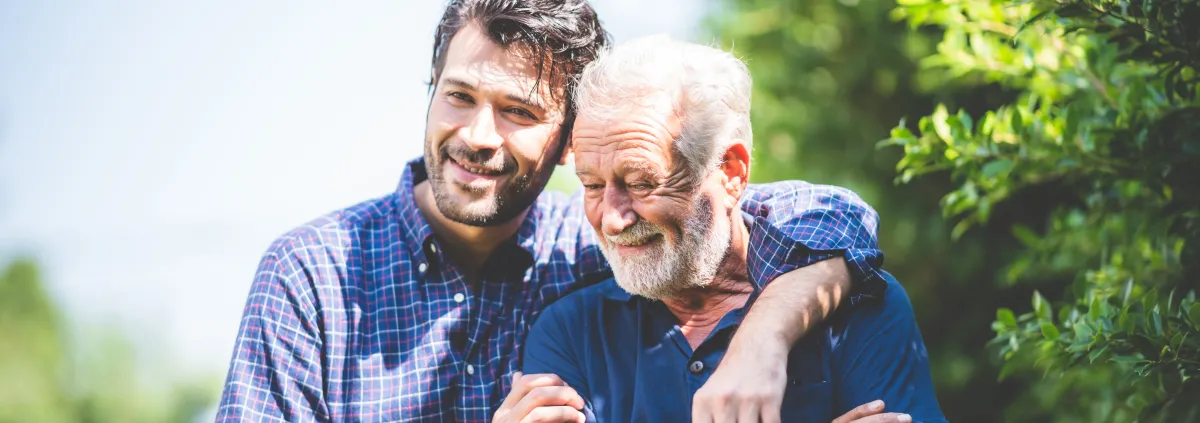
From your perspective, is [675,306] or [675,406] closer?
[675,406]

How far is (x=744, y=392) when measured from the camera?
1.99 meters

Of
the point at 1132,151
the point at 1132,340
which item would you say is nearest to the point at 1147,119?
the point at 1132,151

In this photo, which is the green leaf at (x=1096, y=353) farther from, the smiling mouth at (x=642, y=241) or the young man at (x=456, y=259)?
the smiling mouth at (x=642, y=241)

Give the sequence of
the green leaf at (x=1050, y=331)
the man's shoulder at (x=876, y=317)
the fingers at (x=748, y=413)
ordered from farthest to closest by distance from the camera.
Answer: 1. the green leaf at (x=1050, y=331)
2. the man's shoulder at (x=876, y=317)
3. the fingers at (x=748, y=413)

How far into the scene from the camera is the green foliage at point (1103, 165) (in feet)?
7.61

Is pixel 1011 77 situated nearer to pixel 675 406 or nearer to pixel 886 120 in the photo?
pixel 675 406

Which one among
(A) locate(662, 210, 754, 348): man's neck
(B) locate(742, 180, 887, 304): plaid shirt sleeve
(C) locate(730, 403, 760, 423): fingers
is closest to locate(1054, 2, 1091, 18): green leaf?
(B) locate(742, 180, 887, 304): plaid shirt sleeve

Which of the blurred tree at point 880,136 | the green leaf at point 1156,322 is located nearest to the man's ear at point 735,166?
the green leaf at point 1156,322

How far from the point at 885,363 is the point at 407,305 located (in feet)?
4.22

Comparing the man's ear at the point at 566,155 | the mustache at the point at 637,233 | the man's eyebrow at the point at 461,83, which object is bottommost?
the mustache at the point at 637,233

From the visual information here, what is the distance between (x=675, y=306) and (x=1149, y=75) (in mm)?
1433

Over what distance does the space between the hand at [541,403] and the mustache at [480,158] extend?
25.3 inches

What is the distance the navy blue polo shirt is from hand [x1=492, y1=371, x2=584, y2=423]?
9 cm

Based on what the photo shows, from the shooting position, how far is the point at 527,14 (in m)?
2.82
